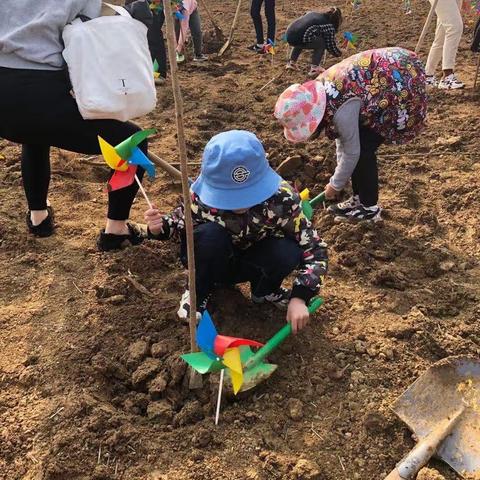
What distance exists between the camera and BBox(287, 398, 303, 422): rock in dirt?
6.56 feet

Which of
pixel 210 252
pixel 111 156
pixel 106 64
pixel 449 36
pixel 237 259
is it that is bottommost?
pixel 237 259

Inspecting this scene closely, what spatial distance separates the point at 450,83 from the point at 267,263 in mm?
3776

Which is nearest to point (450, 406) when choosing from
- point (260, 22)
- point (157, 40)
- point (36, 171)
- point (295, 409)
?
point (295, 409)

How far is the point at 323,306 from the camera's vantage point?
2.58 meters

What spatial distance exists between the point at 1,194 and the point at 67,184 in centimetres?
40

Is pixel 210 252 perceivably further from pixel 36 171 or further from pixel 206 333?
pixel 36 171

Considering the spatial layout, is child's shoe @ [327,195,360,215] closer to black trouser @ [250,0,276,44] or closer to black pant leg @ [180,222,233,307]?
black pant leg @ [180,222,233,307]

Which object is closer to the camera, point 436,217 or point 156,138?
point 436,217

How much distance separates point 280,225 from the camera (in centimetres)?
222

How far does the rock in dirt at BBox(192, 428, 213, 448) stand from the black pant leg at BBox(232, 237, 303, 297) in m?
0.69

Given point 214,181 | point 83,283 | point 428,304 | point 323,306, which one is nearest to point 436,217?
point 428,304

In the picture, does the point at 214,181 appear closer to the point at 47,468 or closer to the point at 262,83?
the point at 47,468

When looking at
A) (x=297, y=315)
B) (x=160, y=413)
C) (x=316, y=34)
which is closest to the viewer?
(x=160, y=413)

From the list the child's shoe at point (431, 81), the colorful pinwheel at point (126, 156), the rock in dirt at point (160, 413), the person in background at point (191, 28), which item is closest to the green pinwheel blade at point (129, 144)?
the colorful pinwheel at point (126, 156)
